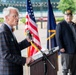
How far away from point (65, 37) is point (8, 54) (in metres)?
3.24

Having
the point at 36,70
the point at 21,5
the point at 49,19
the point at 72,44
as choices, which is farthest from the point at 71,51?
the point at 21,5

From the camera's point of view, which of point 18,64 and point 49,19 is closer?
point 18,64

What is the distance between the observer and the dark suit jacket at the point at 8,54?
3.77 meters

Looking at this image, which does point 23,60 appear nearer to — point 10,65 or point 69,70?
point 10,65

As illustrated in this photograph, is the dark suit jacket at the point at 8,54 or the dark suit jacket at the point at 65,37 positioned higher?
the dark suit jacket at the point at 8,54

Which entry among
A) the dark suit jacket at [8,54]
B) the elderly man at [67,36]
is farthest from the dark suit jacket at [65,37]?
the dark suit jacket at [8,54]

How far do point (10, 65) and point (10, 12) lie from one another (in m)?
0.63

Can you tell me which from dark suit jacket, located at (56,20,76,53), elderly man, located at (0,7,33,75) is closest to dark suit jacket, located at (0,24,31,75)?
elderly man, located at (0,7,33,75)

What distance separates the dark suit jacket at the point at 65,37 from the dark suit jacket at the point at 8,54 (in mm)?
2983

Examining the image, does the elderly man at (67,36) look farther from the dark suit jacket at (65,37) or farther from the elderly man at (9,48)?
the elderly man at (9,48)

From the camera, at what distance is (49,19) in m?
8.80

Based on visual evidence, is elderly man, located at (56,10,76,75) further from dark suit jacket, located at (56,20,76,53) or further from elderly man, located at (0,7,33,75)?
elderly man, located at (0,7,33,75)

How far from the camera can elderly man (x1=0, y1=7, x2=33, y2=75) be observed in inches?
149

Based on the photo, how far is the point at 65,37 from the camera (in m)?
6.88
